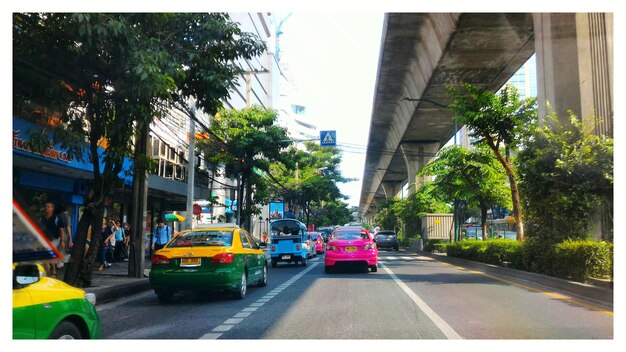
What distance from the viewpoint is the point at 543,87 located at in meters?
18.0

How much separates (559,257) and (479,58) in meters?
11.1

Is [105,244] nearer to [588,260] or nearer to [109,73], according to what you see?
[109,73]

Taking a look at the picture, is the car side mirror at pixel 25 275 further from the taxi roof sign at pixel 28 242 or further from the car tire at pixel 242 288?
the car tire at pixel 242 288

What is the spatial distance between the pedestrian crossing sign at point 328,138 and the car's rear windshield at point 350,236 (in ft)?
36.5

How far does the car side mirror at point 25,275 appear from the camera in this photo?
423cm

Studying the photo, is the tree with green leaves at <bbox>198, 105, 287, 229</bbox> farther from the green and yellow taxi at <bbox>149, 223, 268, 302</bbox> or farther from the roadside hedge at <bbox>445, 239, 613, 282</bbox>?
the green and yellow taxi at <bbox>149, 223, 268, 302</bbox>

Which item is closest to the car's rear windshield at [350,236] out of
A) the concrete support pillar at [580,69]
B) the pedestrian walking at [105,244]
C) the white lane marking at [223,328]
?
the concrete support pillar at [580,69]

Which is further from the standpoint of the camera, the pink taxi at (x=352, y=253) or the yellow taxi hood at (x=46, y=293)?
the pink taxi at (x=352, y=253)

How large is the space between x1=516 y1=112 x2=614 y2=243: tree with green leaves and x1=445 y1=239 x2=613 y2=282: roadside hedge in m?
0.51

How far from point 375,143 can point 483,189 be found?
22189 mm

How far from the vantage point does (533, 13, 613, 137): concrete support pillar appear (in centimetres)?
1480

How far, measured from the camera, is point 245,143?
2681 centimetres

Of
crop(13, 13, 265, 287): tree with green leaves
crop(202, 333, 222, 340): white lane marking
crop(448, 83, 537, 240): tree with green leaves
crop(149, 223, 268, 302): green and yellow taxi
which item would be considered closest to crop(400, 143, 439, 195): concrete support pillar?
crop(448, 83, 537, 240): tree with green leaves

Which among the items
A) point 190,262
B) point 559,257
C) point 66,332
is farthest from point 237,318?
point 559,257
